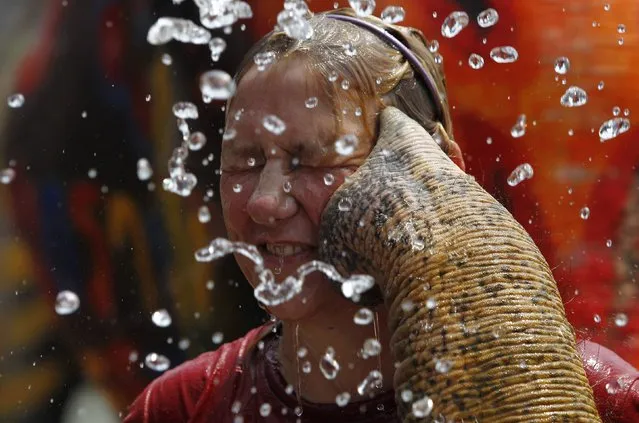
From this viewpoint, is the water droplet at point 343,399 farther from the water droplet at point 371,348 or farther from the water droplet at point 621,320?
the water droplet at point 621,320

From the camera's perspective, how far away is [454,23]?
263 cm

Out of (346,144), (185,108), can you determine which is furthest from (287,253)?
(185,108)

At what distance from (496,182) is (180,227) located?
1.10 m

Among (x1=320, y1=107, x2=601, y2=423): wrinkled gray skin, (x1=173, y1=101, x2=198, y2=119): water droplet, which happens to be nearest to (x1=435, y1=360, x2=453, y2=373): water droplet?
(x1=320, y1=107, x2=601, y2=423): wrinkled gray skin

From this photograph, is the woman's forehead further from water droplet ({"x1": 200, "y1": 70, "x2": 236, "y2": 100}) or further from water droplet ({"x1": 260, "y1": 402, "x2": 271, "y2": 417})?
water droplet ({"x1": 260, "y1": 402, "x2": 271, "y2": 417})

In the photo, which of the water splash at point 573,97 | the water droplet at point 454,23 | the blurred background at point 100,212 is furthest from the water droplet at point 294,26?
the blurred background at point 100,212

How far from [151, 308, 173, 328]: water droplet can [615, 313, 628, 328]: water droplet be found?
1328 mm

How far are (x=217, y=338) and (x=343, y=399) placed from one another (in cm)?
139

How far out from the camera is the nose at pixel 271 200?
60.6 inches

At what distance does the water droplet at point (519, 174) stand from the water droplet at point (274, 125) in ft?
3.78

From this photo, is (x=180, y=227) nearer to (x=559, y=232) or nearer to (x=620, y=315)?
(x=559, y=232)

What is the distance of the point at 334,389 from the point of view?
1719mm

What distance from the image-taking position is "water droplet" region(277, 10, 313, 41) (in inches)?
62.8

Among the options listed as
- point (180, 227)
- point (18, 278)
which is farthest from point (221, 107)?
point (18, 278)
